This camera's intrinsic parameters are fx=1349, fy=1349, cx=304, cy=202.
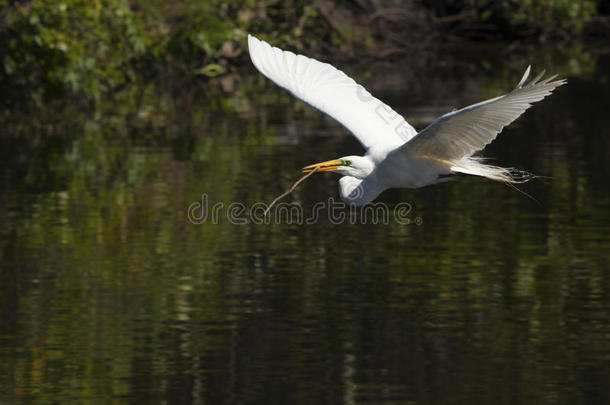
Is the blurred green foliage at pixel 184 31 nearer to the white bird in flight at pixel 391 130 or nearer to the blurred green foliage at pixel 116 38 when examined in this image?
the blurred green foliage at pixel 116 38

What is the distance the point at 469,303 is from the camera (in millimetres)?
13102

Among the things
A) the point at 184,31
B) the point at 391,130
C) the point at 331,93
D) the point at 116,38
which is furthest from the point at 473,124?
the point at 184,31

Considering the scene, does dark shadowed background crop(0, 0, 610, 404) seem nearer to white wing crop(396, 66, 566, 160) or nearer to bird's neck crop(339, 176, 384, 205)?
bird's neck crop(339, 176, 384, 205)

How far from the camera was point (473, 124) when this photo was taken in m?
8.45

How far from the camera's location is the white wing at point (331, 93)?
33.5ft

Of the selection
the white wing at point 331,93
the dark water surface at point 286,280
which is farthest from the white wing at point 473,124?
the dark water surface at point 286,280

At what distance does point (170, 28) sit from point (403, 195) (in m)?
12.6

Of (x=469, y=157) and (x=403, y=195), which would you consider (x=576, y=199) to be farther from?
(x=469, y=157)

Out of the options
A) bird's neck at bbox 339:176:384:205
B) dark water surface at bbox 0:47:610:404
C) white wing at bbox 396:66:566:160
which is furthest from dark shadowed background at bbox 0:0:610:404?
white wing at bbox 396:66:566:160

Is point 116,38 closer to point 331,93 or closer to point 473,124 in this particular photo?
point 331,93

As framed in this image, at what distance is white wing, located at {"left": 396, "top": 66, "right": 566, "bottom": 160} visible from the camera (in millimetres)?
7797

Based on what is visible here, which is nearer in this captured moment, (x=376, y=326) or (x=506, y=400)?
(x=506, y=400)

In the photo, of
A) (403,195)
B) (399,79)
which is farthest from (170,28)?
(403,195)

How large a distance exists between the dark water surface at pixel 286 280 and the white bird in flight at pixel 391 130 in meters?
2.04
